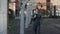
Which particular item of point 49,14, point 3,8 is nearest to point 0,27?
point 3,8

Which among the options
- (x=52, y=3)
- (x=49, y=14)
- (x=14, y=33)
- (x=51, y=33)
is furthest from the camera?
(x=52, y=3)

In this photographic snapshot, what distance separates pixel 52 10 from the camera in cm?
1984

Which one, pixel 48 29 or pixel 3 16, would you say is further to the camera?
pixel 48 29

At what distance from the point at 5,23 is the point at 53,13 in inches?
477

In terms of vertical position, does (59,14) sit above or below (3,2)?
below

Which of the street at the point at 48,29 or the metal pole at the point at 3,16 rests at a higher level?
the metal pole at the point at 3,16

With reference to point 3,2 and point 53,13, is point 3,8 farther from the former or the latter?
point 53,13

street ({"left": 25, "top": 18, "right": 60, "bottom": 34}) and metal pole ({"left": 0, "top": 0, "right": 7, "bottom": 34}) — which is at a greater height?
metal pole ({"left": 0, "top": 0, "right": 7, "bottom": 34})

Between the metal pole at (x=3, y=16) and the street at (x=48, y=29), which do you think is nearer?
the metal pole at (x=3, y=16)

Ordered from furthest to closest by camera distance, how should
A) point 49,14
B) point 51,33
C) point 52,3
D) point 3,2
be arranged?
point 52,3, point 49,14, point 51,33, point 3,2

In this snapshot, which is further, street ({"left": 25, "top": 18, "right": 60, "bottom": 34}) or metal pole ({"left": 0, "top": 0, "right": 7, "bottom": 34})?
street ({"left": 25, "top": 18, "right": 60, "bottom": 34})

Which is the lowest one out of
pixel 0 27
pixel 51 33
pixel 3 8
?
pixel 51 33

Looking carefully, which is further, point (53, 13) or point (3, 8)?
point (53, 13)

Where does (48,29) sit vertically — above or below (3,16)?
below
